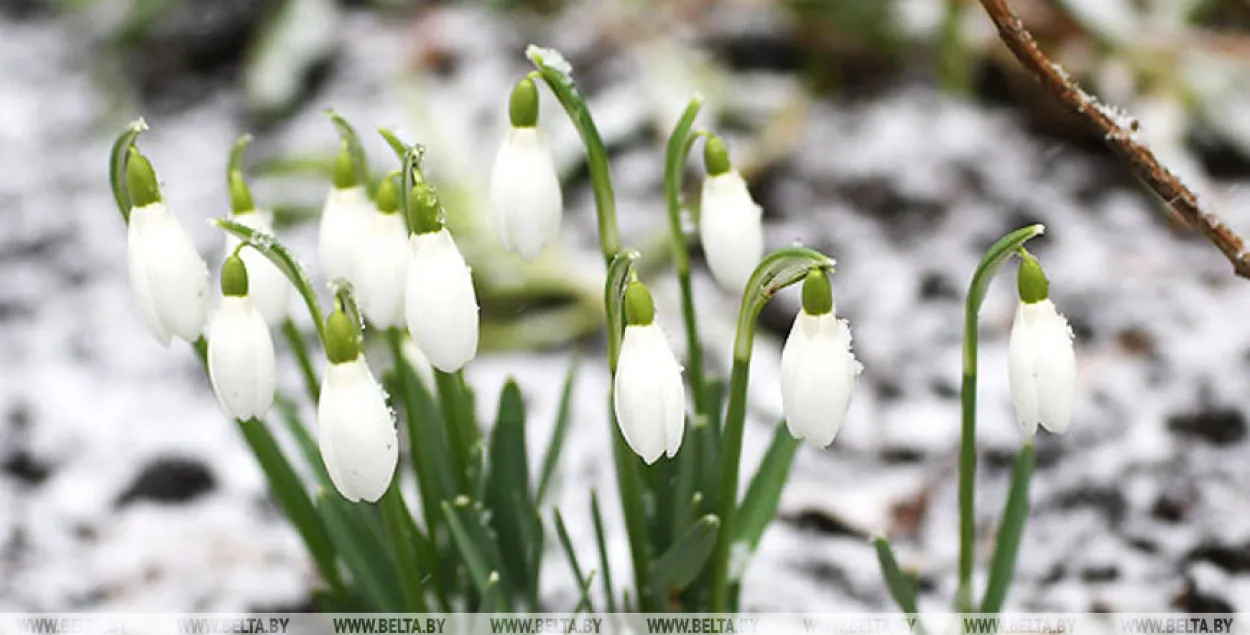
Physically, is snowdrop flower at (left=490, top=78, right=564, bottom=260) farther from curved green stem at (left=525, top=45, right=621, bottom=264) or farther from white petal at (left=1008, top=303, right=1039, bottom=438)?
white petal at (left=1008, top=303, right=1039, bottom=438)

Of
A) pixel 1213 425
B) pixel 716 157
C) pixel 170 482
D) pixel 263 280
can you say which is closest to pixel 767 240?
pixel 1213 425

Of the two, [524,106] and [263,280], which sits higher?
[524,106]

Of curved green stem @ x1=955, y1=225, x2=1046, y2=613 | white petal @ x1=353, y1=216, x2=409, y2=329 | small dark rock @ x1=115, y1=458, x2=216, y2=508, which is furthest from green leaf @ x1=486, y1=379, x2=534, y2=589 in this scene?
small dark rock @ x1=115, y1=458, x2=216, y2=508

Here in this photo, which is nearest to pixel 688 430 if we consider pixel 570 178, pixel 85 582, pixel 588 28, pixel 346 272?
pixel 346 272

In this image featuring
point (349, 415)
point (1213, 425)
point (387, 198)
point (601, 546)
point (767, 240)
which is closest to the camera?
point (349, 415)

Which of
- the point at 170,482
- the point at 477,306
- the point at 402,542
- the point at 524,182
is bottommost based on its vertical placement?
the point at 170,482

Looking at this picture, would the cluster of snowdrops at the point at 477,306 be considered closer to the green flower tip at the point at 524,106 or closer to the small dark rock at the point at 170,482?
the green flower tip at the point at 524,106

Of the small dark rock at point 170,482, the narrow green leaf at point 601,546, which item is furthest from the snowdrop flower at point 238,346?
the small dark rock at point 170,482

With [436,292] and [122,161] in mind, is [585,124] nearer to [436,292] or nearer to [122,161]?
[436,292]

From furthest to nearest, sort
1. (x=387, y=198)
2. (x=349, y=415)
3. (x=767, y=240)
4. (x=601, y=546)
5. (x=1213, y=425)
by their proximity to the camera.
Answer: (x=767, y=240), (x=1213, y=425), (x=601, y=546), (x=387, y=198), (x=349, y=415)
